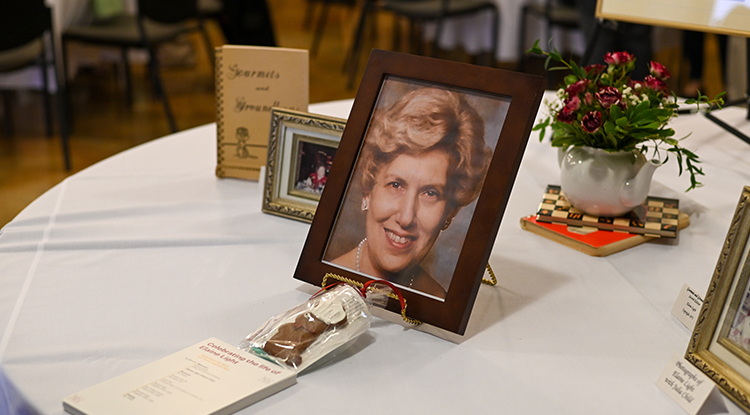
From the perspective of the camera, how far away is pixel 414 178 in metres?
0.73

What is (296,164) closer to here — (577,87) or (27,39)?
(577,87)

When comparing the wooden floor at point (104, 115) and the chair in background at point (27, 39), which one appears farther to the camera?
the wooden floor at point (104, 115)

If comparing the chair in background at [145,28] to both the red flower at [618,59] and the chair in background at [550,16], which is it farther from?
the red flower at [618,59]

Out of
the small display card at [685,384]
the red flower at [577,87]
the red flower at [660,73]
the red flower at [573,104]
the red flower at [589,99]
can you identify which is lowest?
the small display card at [685,384]

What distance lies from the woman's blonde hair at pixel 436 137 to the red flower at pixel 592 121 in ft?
0.78

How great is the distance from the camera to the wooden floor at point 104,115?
242 cm

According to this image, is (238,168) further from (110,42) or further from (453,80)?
(110,42)

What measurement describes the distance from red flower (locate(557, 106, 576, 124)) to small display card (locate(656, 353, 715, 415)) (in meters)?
0.40

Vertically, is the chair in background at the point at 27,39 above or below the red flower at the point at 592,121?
below

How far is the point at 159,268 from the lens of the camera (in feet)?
2.67

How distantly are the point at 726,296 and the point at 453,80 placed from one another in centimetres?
36

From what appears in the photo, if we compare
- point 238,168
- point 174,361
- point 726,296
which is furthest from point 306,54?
point 726,296

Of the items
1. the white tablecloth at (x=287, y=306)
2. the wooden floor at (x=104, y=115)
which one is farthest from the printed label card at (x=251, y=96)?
the wooden floor at (x=104, y=115)

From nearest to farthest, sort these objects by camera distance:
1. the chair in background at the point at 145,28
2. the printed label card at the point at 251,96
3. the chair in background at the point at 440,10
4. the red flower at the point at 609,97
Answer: the red flower at the point at 609,97 < the printed label card at the point at 251,96 < the chair in background at the point at 145,28 < the chair in background at the point at 440,10
